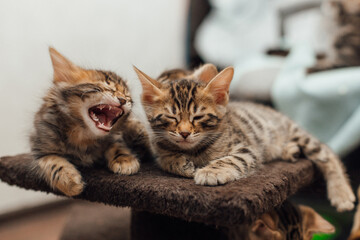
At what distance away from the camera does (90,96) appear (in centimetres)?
100

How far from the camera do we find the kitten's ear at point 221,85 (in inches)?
43.1

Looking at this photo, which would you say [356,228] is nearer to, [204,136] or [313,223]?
[313,223]

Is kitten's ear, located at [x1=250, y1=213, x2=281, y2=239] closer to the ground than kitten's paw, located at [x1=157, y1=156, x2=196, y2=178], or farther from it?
closer to the ground

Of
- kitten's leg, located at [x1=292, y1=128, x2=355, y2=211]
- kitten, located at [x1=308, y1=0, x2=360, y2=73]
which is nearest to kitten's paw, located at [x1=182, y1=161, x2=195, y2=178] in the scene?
kitten's leg, located at [x1=292, y1=128, x2=355, y2=211]

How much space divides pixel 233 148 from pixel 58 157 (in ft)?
1.88

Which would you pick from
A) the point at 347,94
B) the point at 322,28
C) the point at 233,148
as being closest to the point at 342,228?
the point at 347,94

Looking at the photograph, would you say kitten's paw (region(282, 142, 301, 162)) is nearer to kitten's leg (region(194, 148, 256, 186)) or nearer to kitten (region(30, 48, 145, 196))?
kitten's leg (region(194, 148, 256, 186))

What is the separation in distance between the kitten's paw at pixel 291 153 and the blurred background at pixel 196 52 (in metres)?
0.26

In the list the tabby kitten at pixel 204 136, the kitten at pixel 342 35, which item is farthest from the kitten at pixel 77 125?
the kitten at pixel 342 35

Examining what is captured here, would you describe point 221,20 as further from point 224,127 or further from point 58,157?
point 58,157

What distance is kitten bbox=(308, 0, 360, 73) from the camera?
186 cm

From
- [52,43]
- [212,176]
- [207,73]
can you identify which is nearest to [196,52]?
[52,43]

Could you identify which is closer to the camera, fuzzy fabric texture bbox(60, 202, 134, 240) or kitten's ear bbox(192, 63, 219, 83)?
kitten's ear bbox(192, 63, 219, 83)

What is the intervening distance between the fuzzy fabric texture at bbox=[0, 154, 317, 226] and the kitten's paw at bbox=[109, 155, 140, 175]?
0.02 metres
